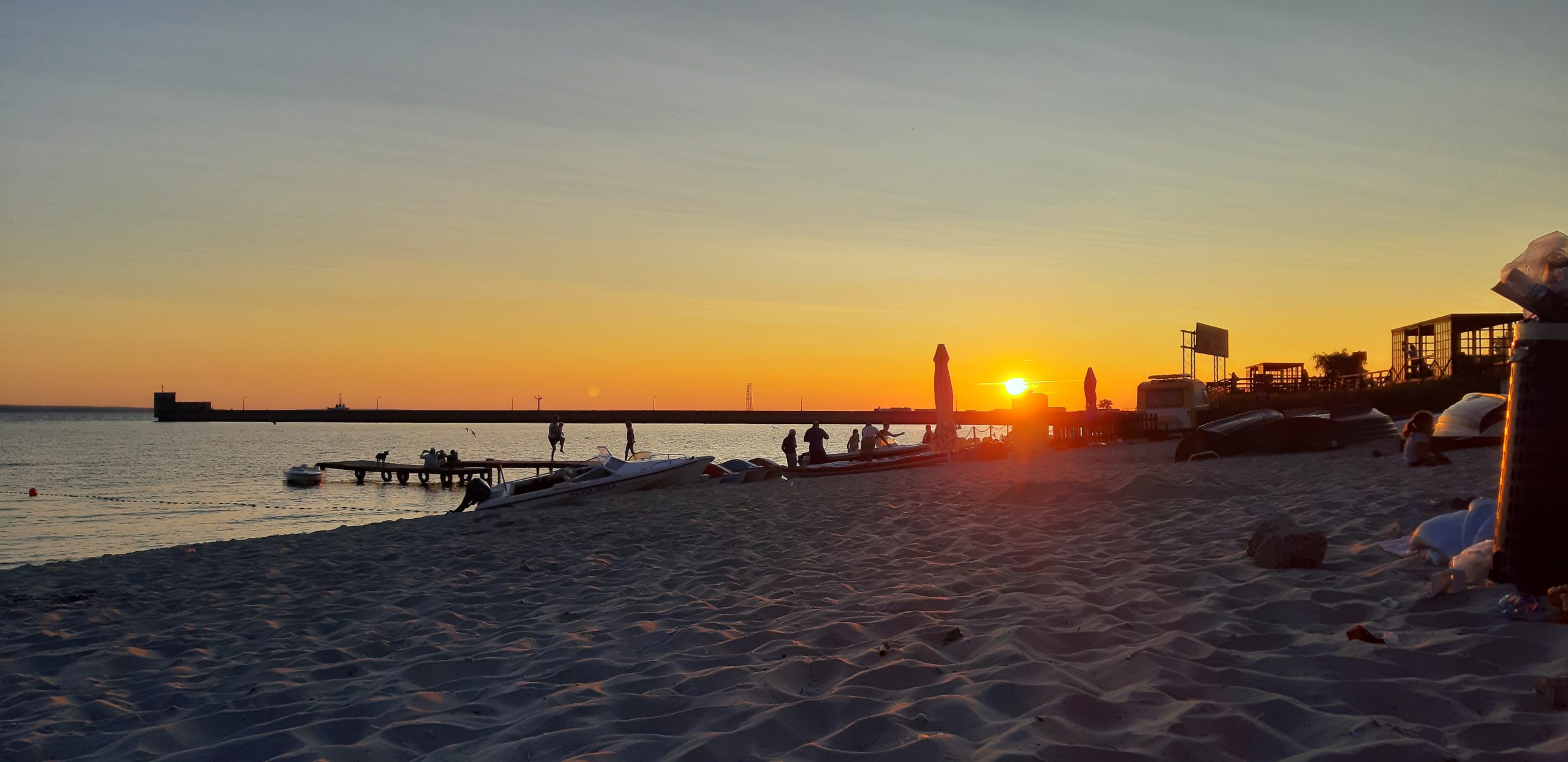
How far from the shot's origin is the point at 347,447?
81.8m

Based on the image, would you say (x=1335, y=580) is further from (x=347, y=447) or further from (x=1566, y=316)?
(x=347, y=447)

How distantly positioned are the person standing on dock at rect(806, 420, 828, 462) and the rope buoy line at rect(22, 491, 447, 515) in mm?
11289

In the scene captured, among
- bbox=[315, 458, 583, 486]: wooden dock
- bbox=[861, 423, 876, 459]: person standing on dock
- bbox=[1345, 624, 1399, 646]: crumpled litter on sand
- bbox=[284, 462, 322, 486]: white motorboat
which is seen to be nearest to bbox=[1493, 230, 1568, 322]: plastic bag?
bbox=[1345, 624, 1399, 646]: crumpled litter on sand

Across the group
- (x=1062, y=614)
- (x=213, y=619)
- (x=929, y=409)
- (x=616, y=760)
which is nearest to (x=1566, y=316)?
(x=1062, y=614)

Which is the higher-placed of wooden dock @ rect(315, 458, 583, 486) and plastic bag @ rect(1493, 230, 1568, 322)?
plastic bag @ rect(1493, 230, 1568, 322)

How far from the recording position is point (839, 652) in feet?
14.6

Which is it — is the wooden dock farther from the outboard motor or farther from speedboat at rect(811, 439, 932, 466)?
the outboard motor

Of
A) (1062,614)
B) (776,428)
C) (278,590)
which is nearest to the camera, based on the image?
(1062,614)

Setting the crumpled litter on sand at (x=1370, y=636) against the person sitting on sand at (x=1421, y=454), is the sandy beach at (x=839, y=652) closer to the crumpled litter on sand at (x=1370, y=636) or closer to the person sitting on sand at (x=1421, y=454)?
the crumpled litter on sand at (x=1370, y=636)

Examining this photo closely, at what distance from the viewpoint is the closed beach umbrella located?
21.3 metres

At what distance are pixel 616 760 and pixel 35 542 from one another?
835 inches

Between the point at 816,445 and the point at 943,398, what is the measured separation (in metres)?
3.74

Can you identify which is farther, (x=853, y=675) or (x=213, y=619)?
(x=213, y=619)

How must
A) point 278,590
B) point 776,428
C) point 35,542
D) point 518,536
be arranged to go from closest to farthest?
point 278,590 < point 518,536 < point 35,542 < point 776,428
